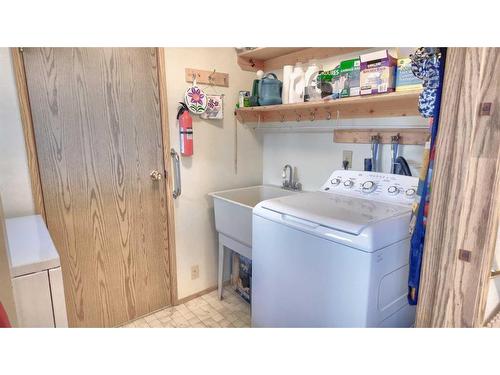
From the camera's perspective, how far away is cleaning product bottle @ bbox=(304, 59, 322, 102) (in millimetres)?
1964

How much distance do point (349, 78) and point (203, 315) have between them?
6.60 ft

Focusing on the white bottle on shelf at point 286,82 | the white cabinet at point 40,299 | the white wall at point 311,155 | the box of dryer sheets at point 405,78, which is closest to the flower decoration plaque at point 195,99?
the white bottle on shelf at point 286,82

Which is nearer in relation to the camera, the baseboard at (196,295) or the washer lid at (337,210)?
the washer lid at (337,210)

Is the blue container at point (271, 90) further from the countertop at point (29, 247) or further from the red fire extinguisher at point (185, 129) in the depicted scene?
the countertop at point (29, 247)

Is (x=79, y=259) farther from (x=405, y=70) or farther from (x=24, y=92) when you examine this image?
(x=405, y=70)

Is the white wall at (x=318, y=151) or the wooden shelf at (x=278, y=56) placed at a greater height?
the wooden shelf at (x=278, y=56)

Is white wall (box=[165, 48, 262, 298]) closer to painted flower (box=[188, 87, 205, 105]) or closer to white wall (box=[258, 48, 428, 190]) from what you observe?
painted flower (box=[188, 87, 205, 105])

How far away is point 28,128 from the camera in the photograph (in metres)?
1.66

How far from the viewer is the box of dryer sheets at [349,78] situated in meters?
1.67

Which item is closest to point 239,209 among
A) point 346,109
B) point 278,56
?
point 346,109

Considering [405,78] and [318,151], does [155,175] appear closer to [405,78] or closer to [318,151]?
[318,151]

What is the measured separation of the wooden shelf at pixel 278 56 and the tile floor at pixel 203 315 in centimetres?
203
